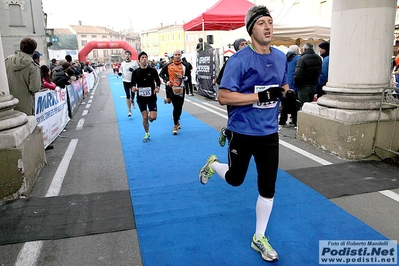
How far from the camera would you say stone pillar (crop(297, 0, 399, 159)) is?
5.43 meters

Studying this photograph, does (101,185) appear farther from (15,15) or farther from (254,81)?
(15,15)

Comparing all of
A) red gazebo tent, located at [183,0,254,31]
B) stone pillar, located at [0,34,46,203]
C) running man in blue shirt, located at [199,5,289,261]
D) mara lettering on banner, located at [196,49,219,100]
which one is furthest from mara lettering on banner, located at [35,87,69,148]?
red gazebo tent, located at [183,0,254,31]

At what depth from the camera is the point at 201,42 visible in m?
16.6

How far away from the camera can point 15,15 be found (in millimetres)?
38500

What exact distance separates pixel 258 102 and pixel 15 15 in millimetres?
43814

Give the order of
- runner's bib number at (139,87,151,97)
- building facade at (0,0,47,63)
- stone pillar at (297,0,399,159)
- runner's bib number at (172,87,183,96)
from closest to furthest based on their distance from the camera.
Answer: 1. stone pillar at (297,0,399,159)
2. runner's bib number at (139,87,151,97)
3. runner's bib number at (172,87,183,96)
4. building facade at (0,0,47,63)

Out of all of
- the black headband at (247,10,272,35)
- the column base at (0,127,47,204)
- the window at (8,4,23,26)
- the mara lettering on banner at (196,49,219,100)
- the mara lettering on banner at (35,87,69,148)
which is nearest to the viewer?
the black headband at (247,10,272,35)

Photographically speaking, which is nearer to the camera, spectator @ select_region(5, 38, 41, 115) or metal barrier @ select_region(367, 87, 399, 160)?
metal barrier @ select_region(367, 87, 399, 160)

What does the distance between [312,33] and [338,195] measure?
8823mm

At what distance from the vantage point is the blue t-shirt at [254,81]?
2873 millimetres

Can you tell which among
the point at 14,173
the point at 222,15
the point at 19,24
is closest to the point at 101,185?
the point at 14,173

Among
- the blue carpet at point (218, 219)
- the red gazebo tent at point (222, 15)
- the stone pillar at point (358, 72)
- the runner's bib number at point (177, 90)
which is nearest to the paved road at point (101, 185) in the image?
the blue carpet at point (218, 219)

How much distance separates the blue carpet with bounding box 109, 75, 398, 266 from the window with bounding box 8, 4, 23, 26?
40467 millimetres

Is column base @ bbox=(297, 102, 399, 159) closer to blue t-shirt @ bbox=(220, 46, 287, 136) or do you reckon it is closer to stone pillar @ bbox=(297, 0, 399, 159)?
stone pillar @ bbox=(297, 0, 399, 159)
